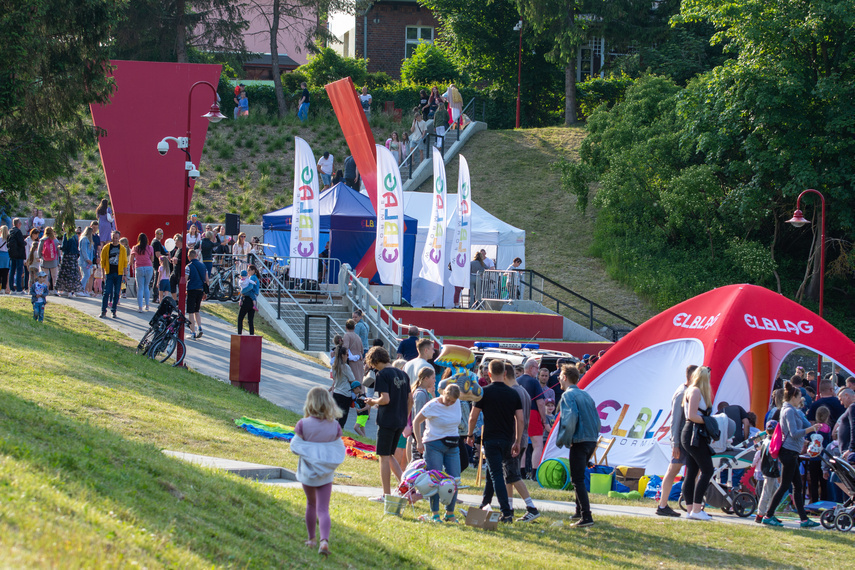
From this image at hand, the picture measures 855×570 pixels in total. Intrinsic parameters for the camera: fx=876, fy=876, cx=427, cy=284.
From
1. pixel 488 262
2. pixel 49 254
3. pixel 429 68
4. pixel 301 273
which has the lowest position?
pixel 301 273

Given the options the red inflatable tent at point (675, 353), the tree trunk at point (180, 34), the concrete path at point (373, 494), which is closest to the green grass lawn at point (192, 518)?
the concrete path at point (373, 494)

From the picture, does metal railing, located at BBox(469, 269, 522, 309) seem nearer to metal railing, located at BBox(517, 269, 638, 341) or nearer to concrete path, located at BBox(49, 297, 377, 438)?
metal railing, located at BBox(517, 269, 638, 341)

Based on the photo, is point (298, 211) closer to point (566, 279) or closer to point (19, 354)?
point (19, 354)

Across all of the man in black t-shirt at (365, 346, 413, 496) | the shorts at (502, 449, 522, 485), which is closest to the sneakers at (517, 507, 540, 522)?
the shorts at (502, 449, 522, 485)

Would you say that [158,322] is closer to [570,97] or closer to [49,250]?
[49,250]

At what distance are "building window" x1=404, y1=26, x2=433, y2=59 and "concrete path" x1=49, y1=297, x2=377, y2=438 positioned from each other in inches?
1369

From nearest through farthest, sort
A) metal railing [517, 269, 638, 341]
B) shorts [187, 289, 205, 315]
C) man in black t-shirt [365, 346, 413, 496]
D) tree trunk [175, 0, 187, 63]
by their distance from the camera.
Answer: man in black t-shirt [365, 346, 413, 496], shorts [187, 289, 205, 315], metal railing [517, 269, 638, 341], tree trunk [175, 0, 187, 63]

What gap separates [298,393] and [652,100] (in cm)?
2281

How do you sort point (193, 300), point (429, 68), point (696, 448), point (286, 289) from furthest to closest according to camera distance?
point (429, 68)
point (286, 289)
point (193, 300)
point (696, 448)

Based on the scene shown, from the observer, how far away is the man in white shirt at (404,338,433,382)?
10.1 m

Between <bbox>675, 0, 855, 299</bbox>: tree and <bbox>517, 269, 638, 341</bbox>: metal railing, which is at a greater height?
<bbox>675, 0, 855, 299</bbox>: tree

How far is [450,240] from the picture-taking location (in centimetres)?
2758

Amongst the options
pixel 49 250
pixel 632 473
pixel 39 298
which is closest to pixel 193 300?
pixel 39 298

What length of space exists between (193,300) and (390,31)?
36751mm
